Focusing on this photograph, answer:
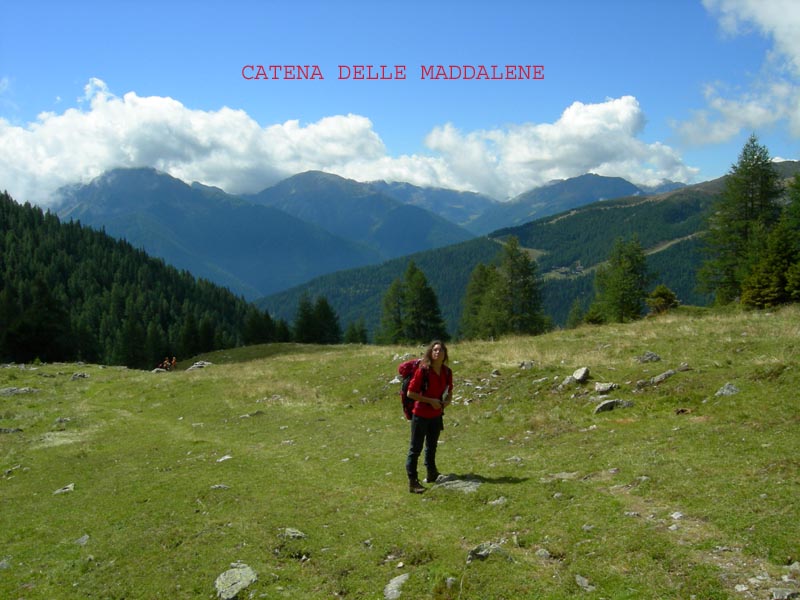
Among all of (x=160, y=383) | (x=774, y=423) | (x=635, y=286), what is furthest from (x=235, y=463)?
(x=635, y=286)

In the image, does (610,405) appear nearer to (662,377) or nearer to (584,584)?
(662,377)

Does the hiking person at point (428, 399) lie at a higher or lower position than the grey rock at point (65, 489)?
higher

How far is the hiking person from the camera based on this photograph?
11.2 metres

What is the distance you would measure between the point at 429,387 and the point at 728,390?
29.9 ft

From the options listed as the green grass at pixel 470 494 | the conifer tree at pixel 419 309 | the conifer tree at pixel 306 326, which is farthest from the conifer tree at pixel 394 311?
the green grass at pixel 470 494

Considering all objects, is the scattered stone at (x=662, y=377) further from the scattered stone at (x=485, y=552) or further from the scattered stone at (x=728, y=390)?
the scattered stone at (x=485, y=552)

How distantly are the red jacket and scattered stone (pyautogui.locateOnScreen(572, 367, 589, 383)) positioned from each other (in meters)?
8.65

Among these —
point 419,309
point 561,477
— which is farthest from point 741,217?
point 561,477

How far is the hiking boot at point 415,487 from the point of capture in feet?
35.8

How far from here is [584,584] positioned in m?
6.53

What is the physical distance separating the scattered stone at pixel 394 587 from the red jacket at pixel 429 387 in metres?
4.15

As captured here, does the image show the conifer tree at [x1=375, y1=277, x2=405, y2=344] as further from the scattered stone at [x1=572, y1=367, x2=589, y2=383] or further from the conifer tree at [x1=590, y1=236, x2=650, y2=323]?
the scattered stone at [x1=572, y1=367, x2=589, y2=383]

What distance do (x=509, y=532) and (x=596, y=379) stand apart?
1102 centimetres

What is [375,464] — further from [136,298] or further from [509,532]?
[136,298]
